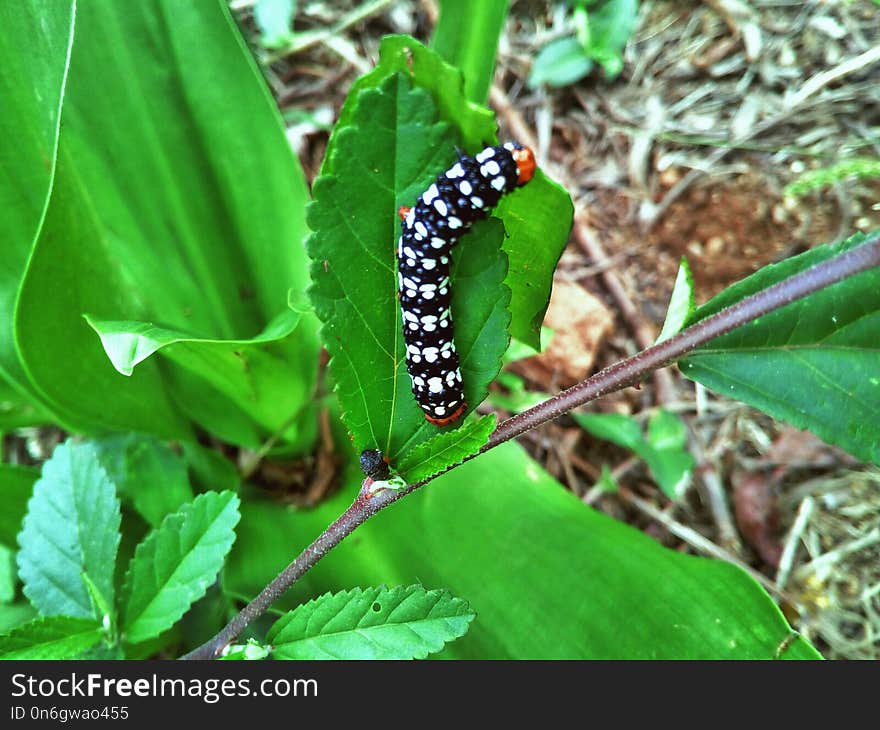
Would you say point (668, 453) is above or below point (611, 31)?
below

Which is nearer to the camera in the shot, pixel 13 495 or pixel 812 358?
pixel 812 358

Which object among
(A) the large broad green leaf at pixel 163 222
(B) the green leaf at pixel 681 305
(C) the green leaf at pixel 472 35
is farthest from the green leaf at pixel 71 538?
(C) the green leaf at pixel 472 35

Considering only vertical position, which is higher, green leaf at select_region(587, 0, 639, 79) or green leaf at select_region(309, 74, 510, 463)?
green leaf at select_region(309, 74, 510, 463)

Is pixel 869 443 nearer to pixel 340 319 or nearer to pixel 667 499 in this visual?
pixel 340 319

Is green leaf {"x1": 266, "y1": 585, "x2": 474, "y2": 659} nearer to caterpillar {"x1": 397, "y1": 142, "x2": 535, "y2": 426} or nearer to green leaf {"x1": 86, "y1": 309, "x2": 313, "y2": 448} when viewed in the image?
caterpillar {"x1": 397, "y1": 142, "x2": 535, "y2": 426}

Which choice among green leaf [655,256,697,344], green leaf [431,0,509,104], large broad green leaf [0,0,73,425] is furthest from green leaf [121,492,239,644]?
green leaf [431,0,509,104]

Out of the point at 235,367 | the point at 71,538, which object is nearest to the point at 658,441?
the point at 235,367

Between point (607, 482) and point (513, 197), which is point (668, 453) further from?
point (513, 197)

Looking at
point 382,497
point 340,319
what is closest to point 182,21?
point 340,319
